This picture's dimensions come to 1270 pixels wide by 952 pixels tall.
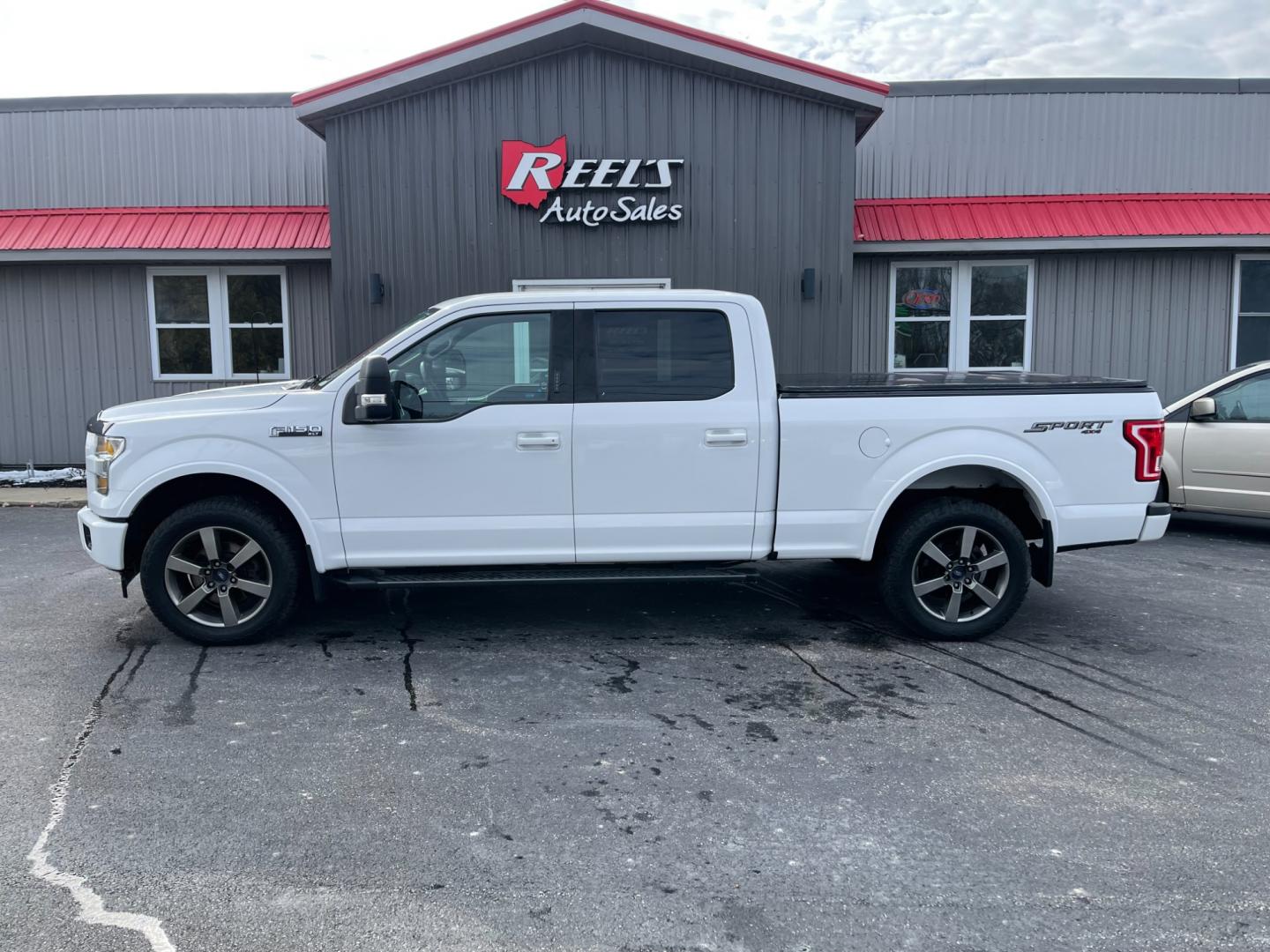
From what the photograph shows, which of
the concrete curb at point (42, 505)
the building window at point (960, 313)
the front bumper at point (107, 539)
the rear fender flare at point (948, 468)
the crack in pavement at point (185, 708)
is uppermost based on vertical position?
the building window at point (960, 313)

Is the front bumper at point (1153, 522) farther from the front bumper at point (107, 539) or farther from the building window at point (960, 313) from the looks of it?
the building window at point (960, 313)

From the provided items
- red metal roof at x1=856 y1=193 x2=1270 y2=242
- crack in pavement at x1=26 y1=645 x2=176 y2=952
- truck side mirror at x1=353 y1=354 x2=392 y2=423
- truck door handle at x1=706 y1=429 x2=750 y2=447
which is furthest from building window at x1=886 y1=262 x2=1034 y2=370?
crack in pavement at x1=26 y1=645 x2=176 y2=952

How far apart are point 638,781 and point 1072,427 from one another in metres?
3.41

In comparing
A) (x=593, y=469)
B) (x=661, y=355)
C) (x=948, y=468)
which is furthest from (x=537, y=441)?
(x=948, y=468)

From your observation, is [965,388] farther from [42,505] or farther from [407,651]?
[42,505]

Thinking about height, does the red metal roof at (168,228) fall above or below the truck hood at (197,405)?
above

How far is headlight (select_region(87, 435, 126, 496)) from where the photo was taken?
5707 millimetres

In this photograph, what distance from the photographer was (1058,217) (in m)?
13.3

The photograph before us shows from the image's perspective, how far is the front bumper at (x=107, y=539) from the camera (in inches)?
226

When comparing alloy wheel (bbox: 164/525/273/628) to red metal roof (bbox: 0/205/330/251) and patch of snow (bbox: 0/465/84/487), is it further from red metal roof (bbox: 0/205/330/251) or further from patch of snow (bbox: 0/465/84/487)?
patch of snow (bbox: 0/465/84/487)

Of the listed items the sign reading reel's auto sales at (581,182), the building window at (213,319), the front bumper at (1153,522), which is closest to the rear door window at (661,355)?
the front bumper at (1153,522)

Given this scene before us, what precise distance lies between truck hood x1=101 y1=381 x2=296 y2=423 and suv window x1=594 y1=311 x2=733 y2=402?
1852 millimetres

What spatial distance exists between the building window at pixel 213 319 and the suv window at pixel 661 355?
901cm

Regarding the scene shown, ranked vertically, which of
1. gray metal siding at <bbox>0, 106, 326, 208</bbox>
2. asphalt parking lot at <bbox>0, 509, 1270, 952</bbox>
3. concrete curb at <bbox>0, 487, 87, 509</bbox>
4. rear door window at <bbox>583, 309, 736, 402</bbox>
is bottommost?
asphalt parking lot at <bbox>0, 509, 1270, 952</bbox>
